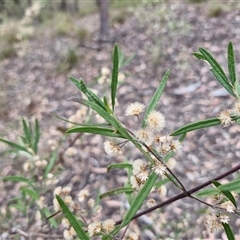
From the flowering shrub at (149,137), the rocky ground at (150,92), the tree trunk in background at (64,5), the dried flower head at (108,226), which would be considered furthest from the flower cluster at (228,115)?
the tree trunk in background at (64,5)

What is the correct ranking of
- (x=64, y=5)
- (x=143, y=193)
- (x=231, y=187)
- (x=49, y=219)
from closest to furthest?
(x=231, y=187)
(x=143, y=193)
(x=49, y=219)
(x=64, y=5)

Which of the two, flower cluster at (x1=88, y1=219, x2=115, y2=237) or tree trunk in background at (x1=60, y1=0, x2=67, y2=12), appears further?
tree trunk in background at (x1=60, y1=0, x2=67, y2=12)

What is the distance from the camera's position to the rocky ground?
1949 mm

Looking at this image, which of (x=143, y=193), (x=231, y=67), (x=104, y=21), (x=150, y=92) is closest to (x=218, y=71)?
(x=231, y=67)

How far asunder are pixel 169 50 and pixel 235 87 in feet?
8.19

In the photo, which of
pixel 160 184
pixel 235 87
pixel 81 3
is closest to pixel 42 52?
pixel 160 184

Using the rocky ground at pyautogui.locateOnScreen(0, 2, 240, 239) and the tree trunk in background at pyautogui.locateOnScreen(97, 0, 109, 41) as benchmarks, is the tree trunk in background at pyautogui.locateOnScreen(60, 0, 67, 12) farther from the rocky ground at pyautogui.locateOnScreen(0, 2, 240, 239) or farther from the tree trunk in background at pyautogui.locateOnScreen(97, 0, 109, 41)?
the tree trunk in background at pyautogui.locateOnScreen(97, 0, 109, 41)

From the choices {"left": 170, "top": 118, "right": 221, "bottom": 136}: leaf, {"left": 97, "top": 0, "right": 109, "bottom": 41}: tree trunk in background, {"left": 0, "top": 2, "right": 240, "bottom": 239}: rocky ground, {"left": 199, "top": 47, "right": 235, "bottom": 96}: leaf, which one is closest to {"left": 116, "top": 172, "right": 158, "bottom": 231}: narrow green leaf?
{"left": 170, "top": 118, "right": 221, "bottom": 136}: leaf

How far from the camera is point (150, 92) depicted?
2787 millimetres

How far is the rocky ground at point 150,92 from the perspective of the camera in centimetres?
195

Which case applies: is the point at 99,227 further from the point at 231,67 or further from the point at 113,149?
the point at 231,67

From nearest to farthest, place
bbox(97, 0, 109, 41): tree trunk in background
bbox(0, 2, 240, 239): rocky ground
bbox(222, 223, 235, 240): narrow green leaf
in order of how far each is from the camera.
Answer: bbox(222, 223, 235, 240): narrow green leaf < bbox(0, 2, 240, 239): rocky ground < bbox(97, 0, 109, 41): tree trunk in background

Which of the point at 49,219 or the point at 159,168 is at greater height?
the point at 49,219

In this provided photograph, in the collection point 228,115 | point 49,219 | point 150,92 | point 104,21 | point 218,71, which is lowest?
point 228,115
